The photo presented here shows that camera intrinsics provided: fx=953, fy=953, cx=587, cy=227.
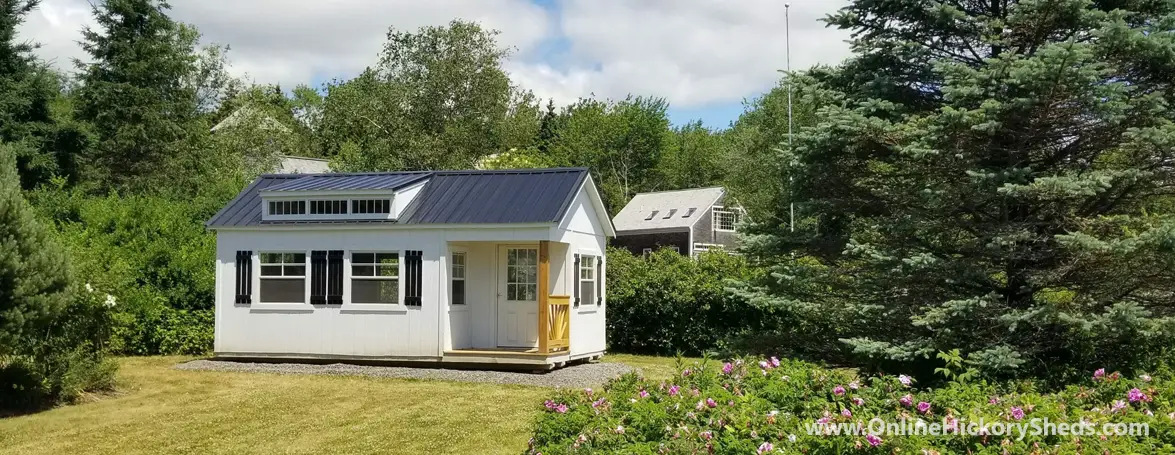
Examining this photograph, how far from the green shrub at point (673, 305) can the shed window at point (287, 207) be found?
20.0 ft

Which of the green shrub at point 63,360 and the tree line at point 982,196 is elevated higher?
the tree line at point 982,196

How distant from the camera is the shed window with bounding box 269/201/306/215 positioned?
51.4ft

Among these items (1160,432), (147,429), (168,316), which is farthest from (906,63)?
(168,316)

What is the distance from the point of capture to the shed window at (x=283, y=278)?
50.7ft

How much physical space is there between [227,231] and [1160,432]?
1393 centimetres

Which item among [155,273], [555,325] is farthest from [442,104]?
[555,325]

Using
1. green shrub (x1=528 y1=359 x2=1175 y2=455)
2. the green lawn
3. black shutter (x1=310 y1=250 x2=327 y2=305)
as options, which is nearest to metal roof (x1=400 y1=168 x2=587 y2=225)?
black shutter (x1=310 y1=250 x2=327 y2=305)

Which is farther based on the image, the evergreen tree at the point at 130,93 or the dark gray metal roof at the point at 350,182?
the evergreen tree at the point at 130,93

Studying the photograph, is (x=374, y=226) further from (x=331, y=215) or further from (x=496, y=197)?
(x=496, y=197)

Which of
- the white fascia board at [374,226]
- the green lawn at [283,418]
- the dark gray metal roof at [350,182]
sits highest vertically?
the dark gray metal roof at [350,182]

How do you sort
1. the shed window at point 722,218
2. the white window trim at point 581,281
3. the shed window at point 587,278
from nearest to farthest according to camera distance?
the white window trim at point 581,281, the shed window at point 587,278, the shed window at point 722,218

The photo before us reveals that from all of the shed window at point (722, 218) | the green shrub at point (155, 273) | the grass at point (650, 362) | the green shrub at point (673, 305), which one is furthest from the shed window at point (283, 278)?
the shed window at point (722, 218)

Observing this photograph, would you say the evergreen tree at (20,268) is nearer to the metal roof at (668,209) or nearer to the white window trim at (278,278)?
the white window trim at (278,278)

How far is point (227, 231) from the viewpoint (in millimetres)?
15680
